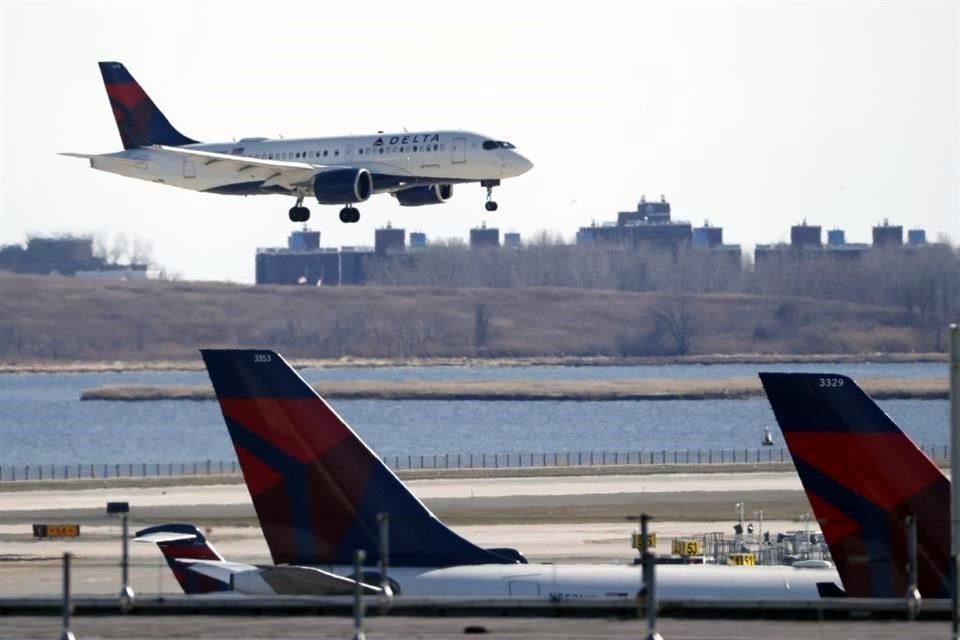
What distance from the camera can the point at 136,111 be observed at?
89.0 meters

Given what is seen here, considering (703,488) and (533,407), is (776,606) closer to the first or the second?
(703,488)

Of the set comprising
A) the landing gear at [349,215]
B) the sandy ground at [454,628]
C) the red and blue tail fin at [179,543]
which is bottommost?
the sandy ground at [454,628]

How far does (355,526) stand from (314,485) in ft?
2.94

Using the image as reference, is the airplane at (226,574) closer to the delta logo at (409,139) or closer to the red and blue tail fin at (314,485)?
the red and blue tail fin at (314,485)

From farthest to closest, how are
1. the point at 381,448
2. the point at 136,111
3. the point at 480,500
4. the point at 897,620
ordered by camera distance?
the point at 381,448, the point at 136,111, the point at 480,500, the point at 897,620

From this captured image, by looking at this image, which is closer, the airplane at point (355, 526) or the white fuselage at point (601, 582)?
the white fuselage at point (601, 582)

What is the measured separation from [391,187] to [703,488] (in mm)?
16190

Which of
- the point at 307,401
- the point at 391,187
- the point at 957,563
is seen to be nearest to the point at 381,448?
the point at 391,187

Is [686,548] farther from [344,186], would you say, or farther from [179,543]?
[344,186]

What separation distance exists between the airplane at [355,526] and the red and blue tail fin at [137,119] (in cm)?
5488

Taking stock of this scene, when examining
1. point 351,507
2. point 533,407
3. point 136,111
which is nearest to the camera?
point 351,507

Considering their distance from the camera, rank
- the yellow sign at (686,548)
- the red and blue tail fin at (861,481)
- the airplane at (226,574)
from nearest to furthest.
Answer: the airplane at (226,574) < the red and blue tail fin at (861,481) < the yellow sign at (686,548)

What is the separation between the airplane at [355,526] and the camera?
102ft

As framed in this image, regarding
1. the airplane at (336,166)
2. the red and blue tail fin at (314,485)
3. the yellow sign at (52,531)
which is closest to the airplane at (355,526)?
the red and blue tail fin at (314,485)
